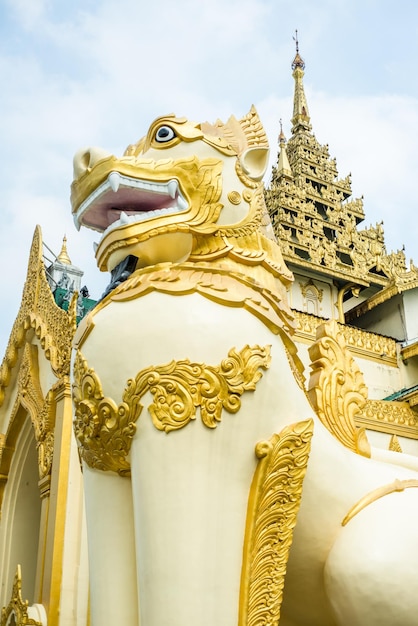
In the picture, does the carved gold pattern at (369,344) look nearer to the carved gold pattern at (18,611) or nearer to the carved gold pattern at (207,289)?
the carved gold pattern at (18,611)

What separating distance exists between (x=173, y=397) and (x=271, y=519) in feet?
1.52

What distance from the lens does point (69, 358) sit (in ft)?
18.9

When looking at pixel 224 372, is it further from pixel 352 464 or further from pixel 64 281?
pixel 64 281

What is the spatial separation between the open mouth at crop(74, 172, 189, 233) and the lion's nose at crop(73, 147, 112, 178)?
9 centimetres

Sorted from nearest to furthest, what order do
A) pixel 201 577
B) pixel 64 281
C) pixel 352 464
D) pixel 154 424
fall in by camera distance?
pixel 201 577, pixel 154 424, pixel 352 464, pixel 64 281

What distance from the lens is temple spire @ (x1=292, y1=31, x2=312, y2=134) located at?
52.9ft

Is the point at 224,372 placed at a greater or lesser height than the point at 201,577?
greater

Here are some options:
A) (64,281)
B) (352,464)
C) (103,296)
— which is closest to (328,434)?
(352,464)

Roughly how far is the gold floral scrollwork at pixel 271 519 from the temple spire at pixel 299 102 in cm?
1475

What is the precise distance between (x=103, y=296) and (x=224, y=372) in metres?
0.58

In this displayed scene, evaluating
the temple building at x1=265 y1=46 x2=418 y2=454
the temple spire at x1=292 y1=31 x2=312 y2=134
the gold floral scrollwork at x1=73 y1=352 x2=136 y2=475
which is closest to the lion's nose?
the gold floral scrollwork at x1=73 y1=352 x2=136 y2=475

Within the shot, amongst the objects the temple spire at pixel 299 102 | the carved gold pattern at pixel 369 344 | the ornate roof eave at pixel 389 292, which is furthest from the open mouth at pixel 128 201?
the temple spire at pixel 299 102

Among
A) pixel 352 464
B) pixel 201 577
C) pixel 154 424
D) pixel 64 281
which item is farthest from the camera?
pixel 64 281

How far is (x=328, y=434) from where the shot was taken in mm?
Result: 2379
